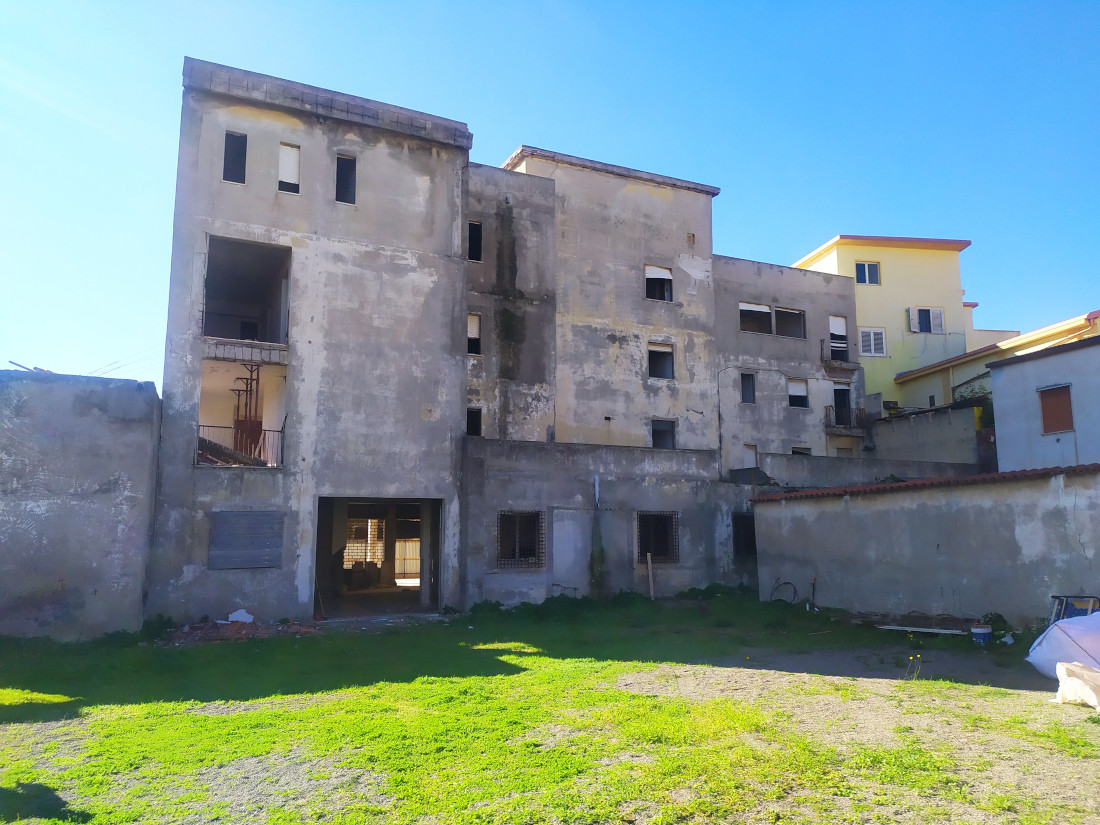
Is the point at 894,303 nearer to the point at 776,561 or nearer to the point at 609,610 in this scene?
the point at 776,561

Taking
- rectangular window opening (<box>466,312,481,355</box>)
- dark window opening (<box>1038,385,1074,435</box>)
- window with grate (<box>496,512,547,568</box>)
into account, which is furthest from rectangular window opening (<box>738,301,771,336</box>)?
window with grate (<box>496,512,547,568</box>)

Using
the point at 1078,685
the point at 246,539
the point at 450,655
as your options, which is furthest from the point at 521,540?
the point at 1078,685

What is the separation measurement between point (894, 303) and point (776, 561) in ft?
68.4

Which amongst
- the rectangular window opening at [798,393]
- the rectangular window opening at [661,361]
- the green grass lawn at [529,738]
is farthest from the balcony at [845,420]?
the green grass lawn at [529,738]

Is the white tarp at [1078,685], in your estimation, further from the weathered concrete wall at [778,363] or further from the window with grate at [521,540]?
the weathered concrete wall at [778,363]

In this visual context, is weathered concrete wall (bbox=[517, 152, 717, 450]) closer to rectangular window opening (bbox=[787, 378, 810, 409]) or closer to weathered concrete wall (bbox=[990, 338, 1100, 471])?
rectangular window opening (bbox=[787, 378, 810, 409])

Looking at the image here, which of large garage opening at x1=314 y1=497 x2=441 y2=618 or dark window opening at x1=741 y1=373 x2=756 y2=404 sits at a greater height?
dark window opening at x1=741 y1=373 x2=756 y2=404

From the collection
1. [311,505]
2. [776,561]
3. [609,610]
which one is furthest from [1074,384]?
[311,505]

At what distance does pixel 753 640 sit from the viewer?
16.4 meters

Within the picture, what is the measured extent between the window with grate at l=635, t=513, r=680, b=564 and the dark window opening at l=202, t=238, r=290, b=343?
37.5 feet

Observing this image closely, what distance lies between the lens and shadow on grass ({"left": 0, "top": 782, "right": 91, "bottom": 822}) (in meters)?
6.64

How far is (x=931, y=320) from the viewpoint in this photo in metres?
37.2

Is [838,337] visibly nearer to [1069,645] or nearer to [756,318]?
[756,318]

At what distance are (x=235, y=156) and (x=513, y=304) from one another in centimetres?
964
